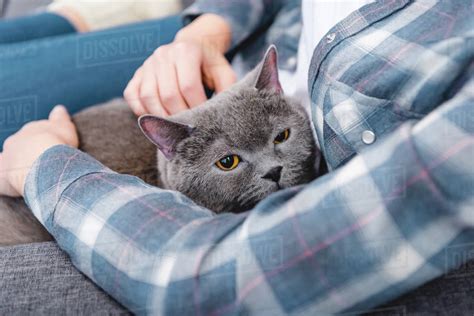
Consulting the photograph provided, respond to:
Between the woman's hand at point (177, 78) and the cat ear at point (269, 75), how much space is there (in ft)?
0.52

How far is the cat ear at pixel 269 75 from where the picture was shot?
1.00m

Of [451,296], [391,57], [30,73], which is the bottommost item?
[451,296]

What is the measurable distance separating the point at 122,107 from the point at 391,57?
75cm

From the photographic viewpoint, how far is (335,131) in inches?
32.5

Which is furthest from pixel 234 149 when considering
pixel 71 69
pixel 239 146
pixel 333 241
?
pixel 71 69

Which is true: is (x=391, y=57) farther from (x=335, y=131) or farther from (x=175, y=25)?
(x=175, y=25)

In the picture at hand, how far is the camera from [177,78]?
1.13 meters

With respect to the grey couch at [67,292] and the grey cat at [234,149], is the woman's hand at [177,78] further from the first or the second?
the grey couch at [67,292]

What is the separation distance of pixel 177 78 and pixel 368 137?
20.2 inches

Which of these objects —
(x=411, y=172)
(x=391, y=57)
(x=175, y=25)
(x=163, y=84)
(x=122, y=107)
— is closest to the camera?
(x=411, y=172)

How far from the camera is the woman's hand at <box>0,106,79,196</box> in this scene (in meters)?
1.00

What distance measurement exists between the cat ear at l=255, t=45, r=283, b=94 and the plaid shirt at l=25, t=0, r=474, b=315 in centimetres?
27

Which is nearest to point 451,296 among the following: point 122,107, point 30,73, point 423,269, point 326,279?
point 423,269

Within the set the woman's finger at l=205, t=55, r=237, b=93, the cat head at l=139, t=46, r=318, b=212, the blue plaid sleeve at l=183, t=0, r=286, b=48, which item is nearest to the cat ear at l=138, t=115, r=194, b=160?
the cat head at l=139, t=46, r=318, b=212
